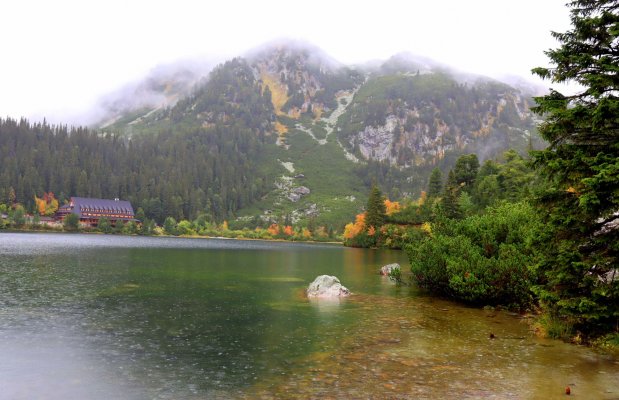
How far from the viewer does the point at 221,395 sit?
616 inches

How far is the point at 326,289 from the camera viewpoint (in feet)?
135

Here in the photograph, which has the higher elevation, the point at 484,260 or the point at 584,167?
the point at 584,167

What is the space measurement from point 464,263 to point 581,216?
15552 millimetres

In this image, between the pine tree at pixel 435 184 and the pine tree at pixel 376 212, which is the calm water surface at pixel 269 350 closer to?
the pine tree at pixel 376 212

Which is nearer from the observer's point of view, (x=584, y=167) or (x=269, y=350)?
(x=584, y=167)

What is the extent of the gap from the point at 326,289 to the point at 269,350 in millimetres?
19302

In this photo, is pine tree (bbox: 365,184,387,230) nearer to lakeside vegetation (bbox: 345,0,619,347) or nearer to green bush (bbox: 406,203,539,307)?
green bush (bbox: 406,203,539,307)

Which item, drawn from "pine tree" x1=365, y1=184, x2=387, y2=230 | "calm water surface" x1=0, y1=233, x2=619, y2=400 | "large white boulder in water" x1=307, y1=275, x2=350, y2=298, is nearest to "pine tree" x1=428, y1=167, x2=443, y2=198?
"pine tree" x1=365, y1=184, x2=387, y2=230

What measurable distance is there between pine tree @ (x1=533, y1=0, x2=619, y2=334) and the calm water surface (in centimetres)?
310

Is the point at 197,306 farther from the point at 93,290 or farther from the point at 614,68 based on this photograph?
the point at 614,68

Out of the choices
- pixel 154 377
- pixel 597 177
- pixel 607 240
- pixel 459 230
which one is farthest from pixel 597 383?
pixel 459 230

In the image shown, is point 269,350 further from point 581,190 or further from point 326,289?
point 326,289

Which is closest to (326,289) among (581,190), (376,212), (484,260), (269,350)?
(484,260)

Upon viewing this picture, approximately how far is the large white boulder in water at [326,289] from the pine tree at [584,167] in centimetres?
2184
